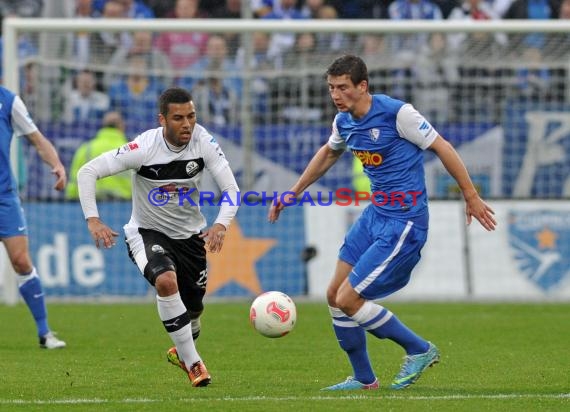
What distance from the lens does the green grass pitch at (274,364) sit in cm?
754

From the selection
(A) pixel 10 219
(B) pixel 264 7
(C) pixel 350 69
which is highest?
(B) pixel 264 7

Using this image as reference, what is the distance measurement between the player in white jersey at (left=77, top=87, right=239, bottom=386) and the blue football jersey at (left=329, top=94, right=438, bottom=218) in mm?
1020

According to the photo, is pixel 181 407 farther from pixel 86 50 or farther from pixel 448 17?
pixel 448 17

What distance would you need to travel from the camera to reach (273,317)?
8367 mm

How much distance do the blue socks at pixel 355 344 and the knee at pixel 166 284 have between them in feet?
3.68

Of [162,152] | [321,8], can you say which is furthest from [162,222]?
[321,8]

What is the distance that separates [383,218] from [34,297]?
4434 millimetres

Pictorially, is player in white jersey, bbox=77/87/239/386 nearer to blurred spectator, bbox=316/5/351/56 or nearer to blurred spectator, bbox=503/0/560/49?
blurred spectator, bbox=316/5/351/56

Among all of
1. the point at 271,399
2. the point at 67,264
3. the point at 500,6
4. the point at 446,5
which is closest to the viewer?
the point at 271,399

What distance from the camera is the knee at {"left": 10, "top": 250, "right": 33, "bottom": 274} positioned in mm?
11141

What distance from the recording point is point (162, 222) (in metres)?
8.73

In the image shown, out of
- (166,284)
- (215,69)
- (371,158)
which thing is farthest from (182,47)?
(166,284)

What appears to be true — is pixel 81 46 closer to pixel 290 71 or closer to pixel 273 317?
pixel 290 71

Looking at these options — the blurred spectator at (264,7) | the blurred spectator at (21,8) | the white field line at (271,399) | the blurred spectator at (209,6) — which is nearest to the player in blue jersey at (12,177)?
the white field line at (271,399)
